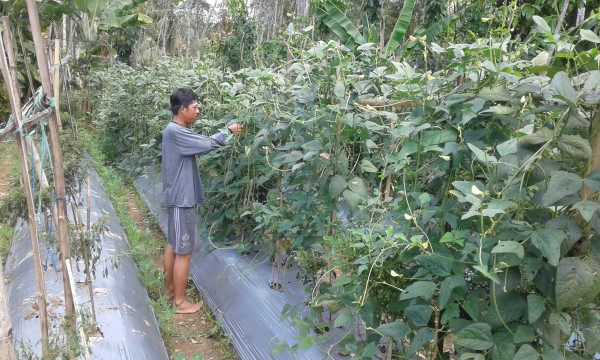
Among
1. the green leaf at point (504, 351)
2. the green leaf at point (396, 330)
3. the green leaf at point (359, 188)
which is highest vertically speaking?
the green leaf at point (359, 188)

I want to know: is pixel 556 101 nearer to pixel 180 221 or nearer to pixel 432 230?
pixel 432 230

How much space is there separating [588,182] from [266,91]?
7.09 feet

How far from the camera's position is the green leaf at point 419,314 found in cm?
178

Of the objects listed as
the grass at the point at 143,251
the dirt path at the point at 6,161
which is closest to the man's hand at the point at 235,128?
the grass at the point at 143,251

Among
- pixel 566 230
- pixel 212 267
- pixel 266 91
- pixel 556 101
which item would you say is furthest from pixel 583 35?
pixel 212 267

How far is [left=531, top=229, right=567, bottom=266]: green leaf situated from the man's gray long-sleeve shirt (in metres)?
2.49

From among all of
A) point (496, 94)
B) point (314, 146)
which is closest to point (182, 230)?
point (314, 146)

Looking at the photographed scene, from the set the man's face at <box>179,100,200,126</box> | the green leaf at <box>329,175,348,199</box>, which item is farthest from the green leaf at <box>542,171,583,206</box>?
the man's face at <box>179,100,200,126</box>

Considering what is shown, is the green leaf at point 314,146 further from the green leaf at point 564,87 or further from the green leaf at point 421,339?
the green leaf at point 564,87

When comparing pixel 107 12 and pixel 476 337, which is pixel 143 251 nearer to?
pixel 476 337

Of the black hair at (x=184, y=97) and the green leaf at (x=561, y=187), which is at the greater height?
the green leaf at (x=561, y=187)

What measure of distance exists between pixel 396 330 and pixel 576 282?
2.23 feet

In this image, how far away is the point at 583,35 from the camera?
1482 millimetres

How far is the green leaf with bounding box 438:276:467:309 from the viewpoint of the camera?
1.64m
